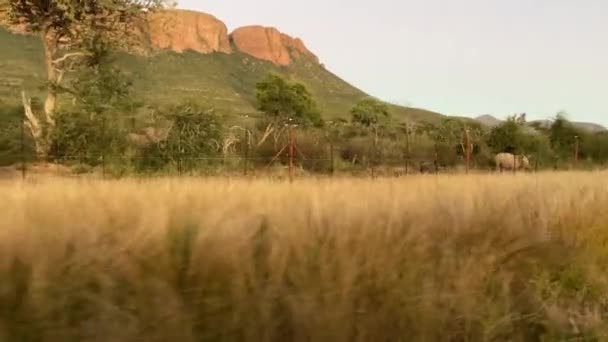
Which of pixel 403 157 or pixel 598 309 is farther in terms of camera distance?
pixel 403 157

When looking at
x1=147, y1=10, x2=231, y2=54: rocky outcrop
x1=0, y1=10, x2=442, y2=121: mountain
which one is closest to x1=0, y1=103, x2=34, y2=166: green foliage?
x1=0, y1=10, x2=442, y2=121: mountain

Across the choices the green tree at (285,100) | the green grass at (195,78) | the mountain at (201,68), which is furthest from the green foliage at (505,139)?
the green grass at (195,78)

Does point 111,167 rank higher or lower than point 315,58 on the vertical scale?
lower

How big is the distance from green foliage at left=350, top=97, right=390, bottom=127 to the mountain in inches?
149

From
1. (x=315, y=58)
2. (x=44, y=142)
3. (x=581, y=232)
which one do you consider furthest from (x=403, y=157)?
(x=315, y=58)

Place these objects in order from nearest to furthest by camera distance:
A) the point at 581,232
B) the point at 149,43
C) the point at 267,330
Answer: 1. the point at 267,330
2. the point at 581,232
3. the point at 149,43

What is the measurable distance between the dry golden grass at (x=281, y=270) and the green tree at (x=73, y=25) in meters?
22.5

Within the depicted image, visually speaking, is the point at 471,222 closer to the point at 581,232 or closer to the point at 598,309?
the point at 598,309

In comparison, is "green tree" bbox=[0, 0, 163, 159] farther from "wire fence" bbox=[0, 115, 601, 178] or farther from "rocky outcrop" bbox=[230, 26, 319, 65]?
"rocky outcrop" bbox=[230, 26, 319, 65]

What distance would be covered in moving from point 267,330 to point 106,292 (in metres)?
0.82

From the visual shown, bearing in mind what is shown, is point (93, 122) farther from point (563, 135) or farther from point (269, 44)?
point (269, 44)

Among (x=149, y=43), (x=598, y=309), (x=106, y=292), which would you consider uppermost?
(x=149, y=43)

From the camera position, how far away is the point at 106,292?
3385 millimetres

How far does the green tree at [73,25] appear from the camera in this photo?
2666 centimetres
